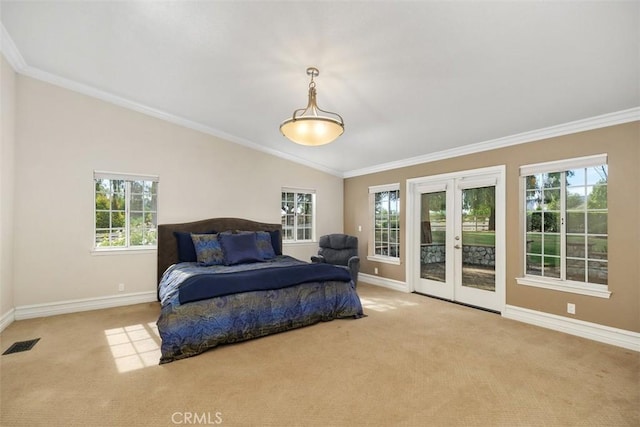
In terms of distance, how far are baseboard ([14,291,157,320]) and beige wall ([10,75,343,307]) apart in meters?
0.06

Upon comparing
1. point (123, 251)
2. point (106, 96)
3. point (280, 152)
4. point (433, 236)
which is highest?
point (106, 96)

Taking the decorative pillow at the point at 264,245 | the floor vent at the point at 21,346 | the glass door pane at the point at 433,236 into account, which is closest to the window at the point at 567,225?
the glass door pane at the point at 433,236

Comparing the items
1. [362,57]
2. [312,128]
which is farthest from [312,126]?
[362,57]

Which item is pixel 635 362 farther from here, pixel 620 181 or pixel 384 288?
pixel 384 288

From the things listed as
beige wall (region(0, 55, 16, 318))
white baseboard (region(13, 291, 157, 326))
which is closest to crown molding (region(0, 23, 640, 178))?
beige wall (region(0, 55, 16, 318))

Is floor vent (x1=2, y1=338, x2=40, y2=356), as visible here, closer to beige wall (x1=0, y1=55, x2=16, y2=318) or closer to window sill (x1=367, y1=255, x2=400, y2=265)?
beige wall (x1=0, y1=55, x2=16, y2=318)

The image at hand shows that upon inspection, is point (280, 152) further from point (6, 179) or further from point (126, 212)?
point (6, 179)

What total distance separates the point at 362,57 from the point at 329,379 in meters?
2.63

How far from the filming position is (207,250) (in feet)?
14.5

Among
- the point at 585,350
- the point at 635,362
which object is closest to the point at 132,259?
the point at 585,350

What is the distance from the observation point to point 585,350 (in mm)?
2980

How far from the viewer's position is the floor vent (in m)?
2.88

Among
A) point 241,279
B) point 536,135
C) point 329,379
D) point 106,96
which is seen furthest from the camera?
point 106,96

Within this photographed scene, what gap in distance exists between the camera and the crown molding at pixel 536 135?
3070mm
